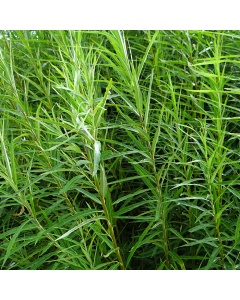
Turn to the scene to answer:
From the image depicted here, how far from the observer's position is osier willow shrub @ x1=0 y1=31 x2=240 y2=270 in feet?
3.48

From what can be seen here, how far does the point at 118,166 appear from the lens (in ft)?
4.73

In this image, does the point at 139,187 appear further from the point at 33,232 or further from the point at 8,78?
the point at 8,78

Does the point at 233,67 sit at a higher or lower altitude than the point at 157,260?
higher

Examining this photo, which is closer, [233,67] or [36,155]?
[36,155]

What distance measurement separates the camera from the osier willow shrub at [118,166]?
106cm

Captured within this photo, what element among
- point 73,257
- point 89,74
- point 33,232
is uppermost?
point 89,74

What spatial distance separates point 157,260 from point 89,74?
63cm

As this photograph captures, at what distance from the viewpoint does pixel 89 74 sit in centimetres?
102

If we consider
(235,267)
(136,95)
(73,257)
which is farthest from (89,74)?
(235,267)

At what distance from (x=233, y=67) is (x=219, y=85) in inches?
17.1
